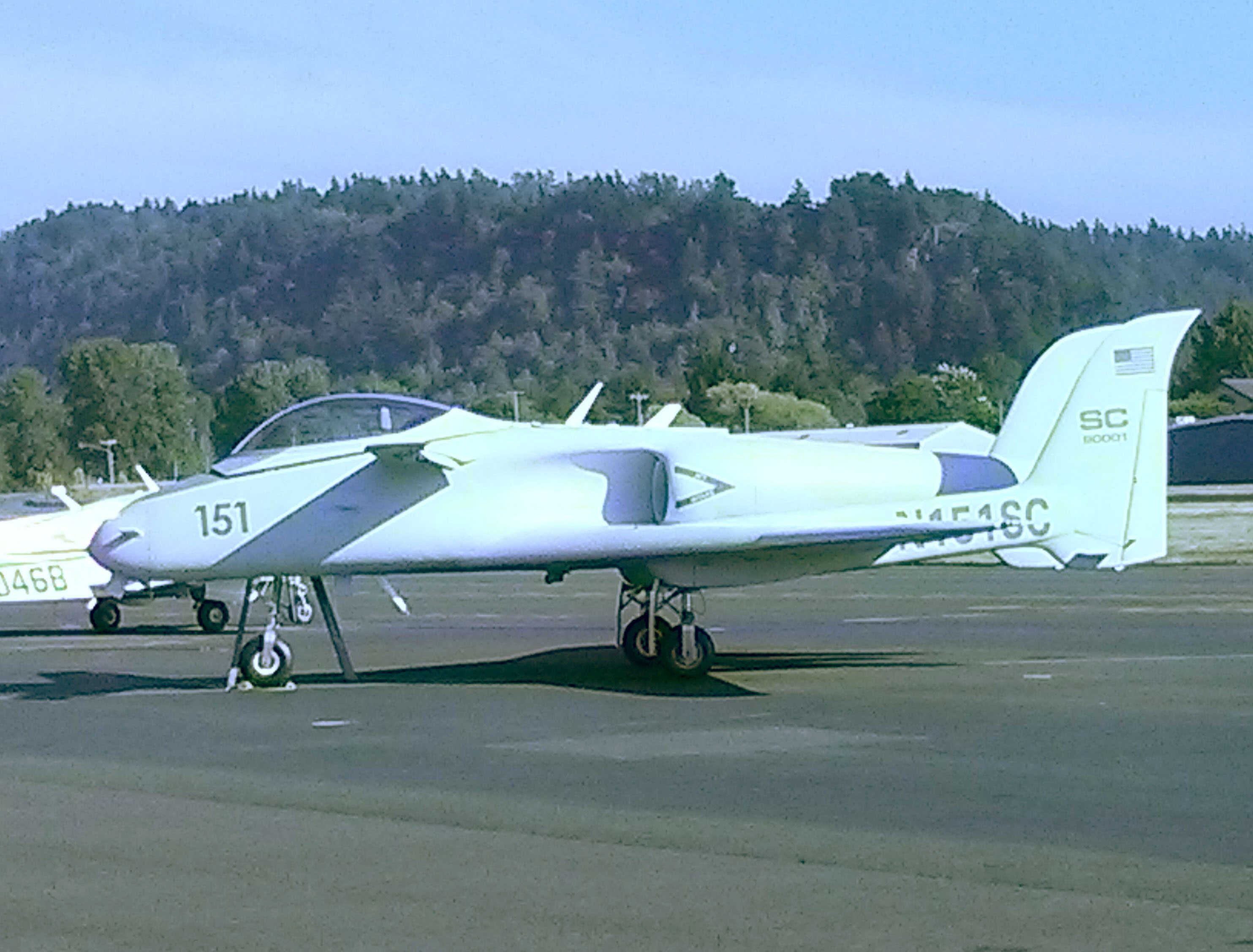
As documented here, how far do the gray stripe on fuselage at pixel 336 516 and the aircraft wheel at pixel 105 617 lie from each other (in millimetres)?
9063

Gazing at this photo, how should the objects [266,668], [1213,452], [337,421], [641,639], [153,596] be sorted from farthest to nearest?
[1213,452] < [153,596] < [641,639] < [337,421] < [266,668]

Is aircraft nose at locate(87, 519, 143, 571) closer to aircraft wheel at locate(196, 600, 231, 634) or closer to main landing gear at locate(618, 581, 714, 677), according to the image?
main landing gear at locate(618, 581, 714, 677)

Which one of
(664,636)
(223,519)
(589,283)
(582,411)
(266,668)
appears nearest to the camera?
(223,519)

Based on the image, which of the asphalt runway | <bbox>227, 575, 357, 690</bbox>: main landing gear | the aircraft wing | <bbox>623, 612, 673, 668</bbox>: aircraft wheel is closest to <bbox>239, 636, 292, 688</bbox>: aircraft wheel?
<bbox>227, 575, 357, 690</bbox>: main landing gear

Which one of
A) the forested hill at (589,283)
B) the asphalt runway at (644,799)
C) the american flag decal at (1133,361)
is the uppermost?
the forested hill at (589,283)

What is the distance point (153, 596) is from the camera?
24125mm

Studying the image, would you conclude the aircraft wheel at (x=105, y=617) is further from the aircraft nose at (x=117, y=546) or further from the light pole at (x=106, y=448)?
the light pole at (x=106, y=448)

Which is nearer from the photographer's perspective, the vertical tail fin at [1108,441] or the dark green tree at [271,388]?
the vertical tail fin at [1108,441]

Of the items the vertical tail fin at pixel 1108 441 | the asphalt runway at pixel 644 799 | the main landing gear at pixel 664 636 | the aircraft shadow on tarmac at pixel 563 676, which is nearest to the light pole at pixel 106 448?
the asphalt runway at pixel 644 799

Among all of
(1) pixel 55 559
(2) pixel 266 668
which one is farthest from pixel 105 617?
(2) pixel 266 668

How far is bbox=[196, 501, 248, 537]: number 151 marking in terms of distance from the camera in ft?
50.4

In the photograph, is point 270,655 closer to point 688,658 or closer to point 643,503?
point 643,503

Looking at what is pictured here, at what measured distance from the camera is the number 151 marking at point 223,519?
15.4m

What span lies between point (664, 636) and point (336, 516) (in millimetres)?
3268
